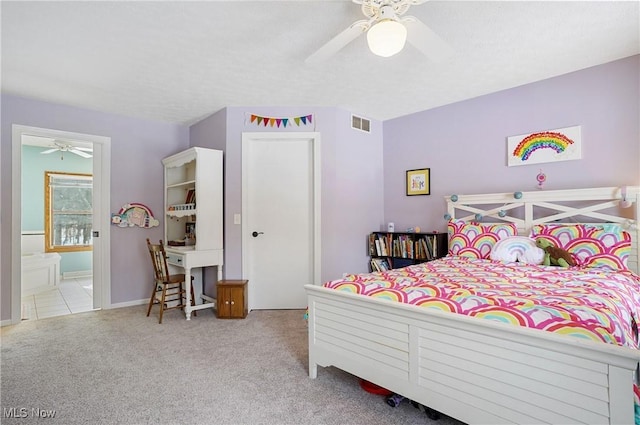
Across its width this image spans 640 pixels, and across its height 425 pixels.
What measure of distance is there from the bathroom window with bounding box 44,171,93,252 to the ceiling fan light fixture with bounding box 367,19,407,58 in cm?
572

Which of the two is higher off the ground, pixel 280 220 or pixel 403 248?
pixel 280 220

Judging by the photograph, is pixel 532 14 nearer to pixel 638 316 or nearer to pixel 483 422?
pixel 638 316

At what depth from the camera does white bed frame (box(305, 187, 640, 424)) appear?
3.81 ft

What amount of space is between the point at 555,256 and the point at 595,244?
0.91ft

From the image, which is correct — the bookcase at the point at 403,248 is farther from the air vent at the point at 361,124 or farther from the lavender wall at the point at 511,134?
the air vent at the point at 361,124

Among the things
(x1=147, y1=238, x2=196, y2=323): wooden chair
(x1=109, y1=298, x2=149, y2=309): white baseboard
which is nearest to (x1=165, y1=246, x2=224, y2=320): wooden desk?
(x1=147, y1=238, x2=196, y2=323): wooden chair

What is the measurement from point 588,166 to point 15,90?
5384mm

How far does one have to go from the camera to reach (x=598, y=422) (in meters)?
1.16

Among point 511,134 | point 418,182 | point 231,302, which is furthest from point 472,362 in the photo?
point 418,182

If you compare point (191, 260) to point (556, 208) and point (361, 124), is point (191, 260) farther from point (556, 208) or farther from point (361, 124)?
point (556, 208)

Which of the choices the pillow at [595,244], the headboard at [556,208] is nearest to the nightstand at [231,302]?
the headboard at [556,208]

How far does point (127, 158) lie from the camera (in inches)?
162

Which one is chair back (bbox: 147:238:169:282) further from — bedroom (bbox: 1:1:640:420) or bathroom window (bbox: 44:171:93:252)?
bathroom window (bbox: 44:171:93:252)

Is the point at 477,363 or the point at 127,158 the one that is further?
the point at 127,158
